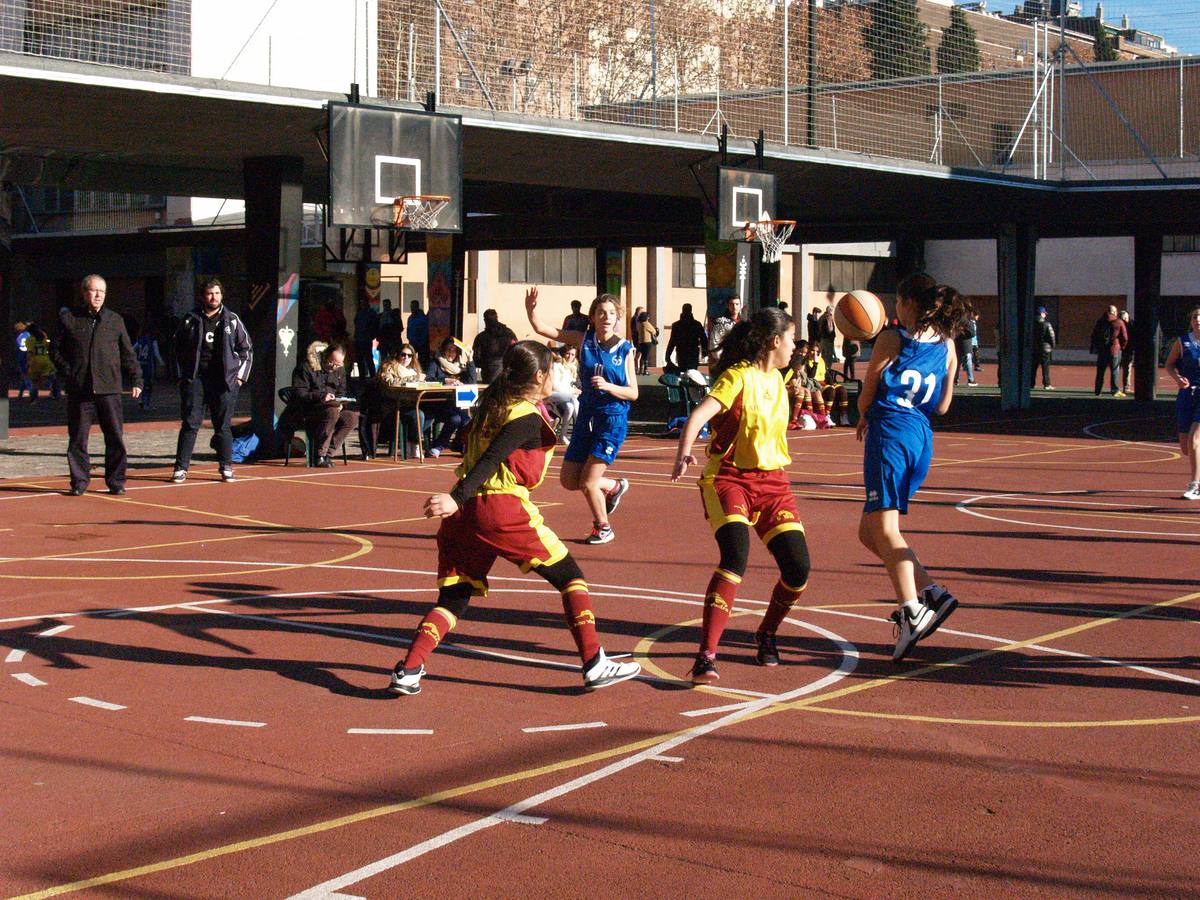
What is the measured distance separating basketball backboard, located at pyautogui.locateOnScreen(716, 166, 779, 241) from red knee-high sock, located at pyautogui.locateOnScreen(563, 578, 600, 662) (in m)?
16.6

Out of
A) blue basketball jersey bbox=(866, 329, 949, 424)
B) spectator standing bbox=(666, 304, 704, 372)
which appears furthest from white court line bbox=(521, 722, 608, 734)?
spectator standing bbox=(666, 304, 704, 372)

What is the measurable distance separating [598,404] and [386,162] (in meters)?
8.06


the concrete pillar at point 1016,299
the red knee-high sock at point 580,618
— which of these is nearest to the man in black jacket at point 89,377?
the red knee-high sock at point 580,618

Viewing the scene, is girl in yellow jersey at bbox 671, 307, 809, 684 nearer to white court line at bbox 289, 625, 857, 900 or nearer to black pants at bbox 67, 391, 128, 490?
white court line at bbox 289, 625, 857, 900

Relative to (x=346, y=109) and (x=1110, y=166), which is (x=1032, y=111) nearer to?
(x=1110, y=166)

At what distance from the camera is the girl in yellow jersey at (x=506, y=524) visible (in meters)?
6.92

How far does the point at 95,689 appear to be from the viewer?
23.7 ft

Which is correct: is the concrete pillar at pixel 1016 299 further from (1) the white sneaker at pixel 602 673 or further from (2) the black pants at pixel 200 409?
(1) the white sneaker at pixel 602 673

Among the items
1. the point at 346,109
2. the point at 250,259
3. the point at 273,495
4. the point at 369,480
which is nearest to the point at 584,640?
the point at 273,495

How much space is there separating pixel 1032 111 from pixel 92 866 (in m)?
27.7

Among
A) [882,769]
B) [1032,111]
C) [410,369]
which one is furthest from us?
[1032,111]

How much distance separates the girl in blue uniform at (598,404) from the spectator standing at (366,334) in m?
16.8

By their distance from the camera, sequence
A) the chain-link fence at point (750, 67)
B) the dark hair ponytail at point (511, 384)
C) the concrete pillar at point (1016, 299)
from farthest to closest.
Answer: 1. the concrete pillar at point (1016, 299)
2. the chain-link fence at point (750, 67)
3. the dark hair ponytail at point (511, 384)

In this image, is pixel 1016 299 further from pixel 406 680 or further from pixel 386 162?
pixel 406 680
